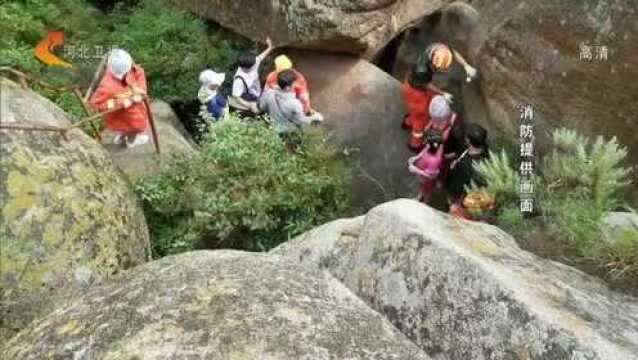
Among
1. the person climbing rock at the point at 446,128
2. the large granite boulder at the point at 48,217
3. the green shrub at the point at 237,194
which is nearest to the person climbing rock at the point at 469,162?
the person climbing rock at the point at 446,128

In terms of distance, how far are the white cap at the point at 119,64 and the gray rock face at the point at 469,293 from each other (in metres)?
2.36

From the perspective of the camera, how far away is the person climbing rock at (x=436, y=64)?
7.93 meters

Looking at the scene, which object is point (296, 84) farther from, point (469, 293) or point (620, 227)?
point (469, 293)

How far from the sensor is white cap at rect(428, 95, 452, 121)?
7.74 meters

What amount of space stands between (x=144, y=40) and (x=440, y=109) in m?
3.33

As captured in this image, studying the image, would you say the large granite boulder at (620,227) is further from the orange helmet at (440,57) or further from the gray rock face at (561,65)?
the orange helmet at (440,57)

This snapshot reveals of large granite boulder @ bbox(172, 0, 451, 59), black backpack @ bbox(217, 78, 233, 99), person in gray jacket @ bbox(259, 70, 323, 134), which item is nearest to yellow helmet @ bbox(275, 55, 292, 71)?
person in gray jacket @ bbox(259, 70, 323, 134)

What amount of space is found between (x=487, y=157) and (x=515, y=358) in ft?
11.1

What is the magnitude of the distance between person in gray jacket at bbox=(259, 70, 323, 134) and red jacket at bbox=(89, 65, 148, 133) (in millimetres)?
1282

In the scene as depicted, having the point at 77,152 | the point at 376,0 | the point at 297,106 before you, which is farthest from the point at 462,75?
the point at 77,152

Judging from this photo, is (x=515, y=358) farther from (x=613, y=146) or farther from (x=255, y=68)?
(x=255, y=68)

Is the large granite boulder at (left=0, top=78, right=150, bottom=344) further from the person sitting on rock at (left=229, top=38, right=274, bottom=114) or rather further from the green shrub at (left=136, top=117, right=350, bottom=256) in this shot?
the person sitting on rock at (left=229, top=38, right=274, bottom=114)

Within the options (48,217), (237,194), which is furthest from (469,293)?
(237,194)

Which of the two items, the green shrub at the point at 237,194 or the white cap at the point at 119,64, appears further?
the white cap at the point at 119,64
